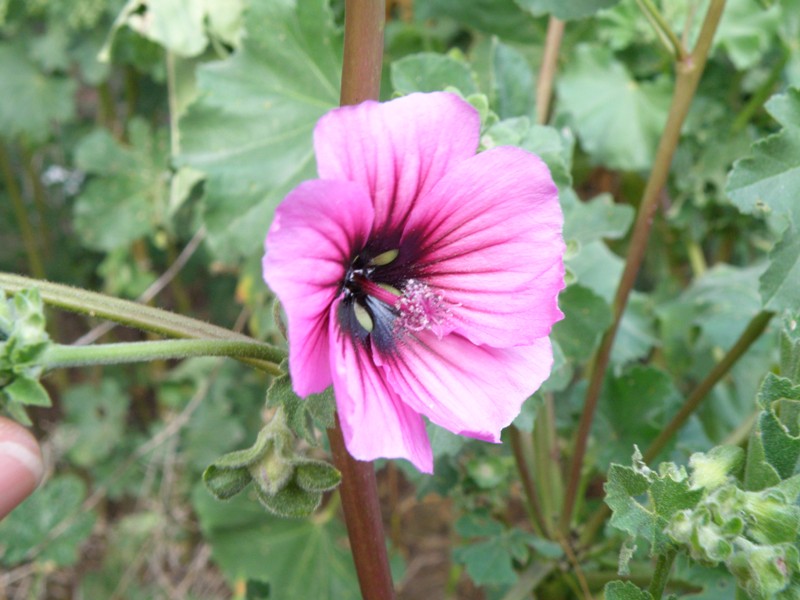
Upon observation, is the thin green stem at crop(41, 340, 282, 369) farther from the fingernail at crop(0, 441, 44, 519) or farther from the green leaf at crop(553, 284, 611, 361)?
the green leaf at crop(553, 284, 611, 361)

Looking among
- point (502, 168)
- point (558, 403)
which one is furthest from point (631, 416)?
point (502, 168)

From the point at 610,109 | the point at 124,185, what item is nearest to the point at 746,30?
the point at 610,109

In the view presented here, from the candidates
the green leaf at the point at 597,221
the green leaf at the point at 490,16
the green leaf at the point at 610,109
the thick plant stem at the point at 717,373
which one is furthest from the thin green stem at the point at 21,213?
the thick plant stem at the point at 717,373

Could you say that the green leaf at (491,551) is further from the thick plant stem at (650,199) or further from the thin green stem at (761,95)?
the thin green stem at (761,95)

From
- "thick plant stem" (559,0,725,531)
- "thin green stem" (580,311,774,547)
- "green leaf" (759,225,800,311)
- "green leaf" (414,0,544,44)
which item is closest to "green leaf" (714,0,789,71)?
"green leaf" (414,0,544,44)

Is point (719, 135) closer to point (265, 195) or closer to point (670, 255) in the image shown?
point (670, 255)

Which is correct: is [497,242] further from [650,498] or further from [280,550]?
[280,550]

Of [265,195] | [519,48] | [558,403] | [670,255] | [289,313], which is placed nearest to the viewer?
[289,313]
